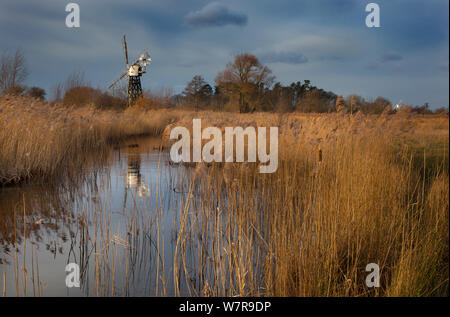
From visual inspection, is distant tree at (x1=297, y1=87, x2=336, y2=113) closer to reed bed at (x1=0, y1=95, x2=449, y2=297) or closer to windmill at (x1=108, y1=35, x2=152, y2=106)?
reed bed at (x1=0, y1=95, x2=449, y2=297)

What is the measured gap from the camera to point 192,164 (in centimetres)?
714

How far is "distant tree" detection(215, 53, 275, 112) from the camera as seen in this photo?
26.2 metres

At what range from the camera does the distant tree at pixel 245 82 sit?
26.2 metres

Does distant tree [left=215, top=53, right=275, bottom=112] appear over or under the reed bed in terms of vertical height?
over

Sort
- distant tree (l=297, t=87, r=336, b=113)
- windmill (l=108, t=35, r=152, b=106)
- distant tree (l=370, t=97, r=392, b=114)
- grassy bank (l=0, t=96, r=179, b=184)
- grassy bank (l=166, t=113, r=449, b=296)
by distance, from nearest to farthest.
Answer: grassy bank (l=166, t=113, r=449, b=296) < distant tree (l=297, t=87, r=336, b=113) < grassy bank (l=0, t=96, r=179, b=184) < distant tree (l=370, t=97, r=392, b=114) < windmill (l=108, t=35, r=152, b=106)

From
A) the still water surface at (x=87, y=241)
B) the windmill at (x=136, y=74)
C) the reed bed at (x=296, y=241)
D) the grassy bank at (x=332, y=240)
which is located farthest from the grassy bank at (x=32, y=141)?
the windmill at (x=136, y=74)

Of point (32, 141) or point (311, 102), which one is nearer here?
point (311, 102)

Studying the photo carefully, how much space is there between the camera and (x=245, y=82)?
26562 mm

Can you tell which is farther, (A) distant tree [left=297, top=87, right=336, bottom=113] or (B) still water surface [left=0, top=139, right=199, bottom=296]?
(A) distant tree [left=297, top=87, right=336, bottom=113]

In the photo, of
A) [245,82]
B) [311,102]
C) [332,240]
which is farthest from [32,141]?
[245,82]

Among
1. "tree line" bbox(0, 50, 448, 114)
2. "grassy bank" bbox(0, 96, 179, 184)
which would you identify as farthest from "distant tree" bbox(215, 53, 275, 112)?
"grassy bank" bbox(0, 96, 179, 184)

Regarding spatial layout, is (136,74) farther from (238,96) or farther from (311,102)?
(311,102)
